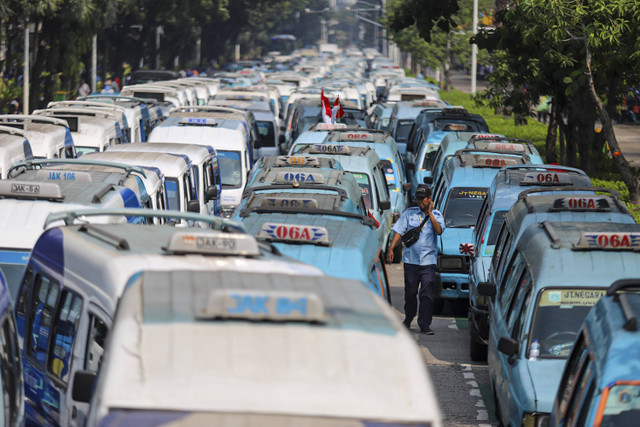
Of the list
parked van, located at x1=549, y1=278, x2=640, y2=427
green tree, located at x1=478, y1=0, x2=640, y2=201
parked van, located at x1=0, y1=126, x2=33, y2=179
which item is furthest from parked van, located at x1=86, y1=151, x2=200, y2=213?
parked van, located at x1=549, y1=278, x2=640, y2=427

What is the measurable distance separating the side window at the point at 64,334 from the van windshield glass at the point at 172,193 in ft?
26.4

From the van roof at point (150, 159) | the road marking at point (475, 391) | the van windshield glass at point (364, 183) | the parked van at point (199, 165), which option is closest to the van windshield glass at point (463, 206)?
the van windshield glass at point (364, 183)

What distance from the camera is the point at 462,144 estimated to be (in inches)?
852

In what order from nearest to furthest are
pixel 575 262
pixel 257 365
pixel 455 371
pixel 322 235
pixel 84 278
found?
pixel 257 365
pixel 84 278
pixel 322 235
pixel 575 262
pixel 455 371

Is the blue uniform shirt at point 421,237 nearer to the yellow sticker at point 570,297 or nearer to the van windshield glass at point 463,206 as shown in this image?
the van windshield glass at point 463,206

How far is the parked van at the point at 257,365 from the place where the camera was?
436 centimetres

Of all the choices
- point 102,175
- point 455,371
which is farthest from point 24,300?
point 455,371

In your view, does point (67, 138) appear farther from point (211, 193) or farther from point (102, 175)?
point (102, 175)

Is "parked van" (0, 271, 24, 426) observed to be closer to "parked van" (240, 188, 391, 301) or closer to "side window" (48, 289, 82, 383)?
"side window" (48, 289, 82, 383)

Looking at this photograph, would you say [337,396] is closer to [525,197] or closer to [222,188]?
[525,197]

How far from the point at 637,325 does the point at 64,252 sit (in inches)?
130

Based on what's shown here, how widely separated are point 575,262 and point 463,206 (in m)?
7.55

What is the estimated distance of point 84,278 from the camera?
680 centimetres

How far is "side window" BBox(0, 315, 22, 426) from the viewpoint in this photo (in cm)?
643
